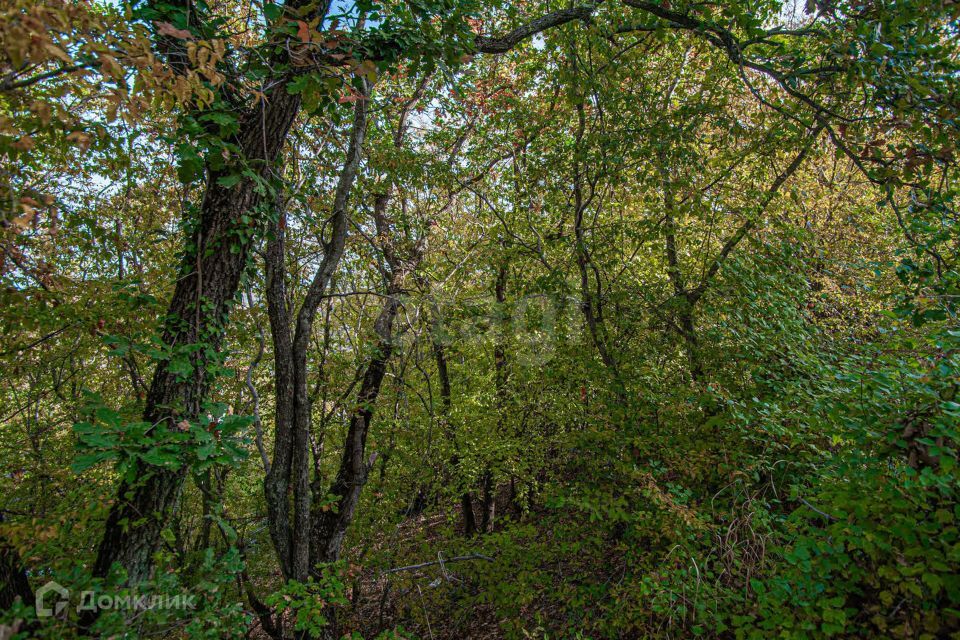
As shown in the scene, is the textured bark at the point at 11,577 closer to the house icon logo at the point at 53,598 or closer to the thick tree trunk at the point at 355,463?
the house icon logo at the point at 53,598

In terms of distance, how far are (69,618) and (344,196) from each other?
2.93 metres

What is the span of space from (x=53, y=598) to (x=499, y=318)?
4.21 m

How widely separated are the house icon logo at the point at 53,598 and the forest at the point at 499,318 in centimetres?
1

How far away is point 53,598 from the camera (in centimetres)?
204

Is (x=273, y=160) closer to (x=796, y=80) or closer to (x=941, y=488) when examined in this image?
(x=796, y=80)

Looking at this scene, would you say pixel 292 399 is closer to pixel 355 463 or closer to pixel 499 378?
pixel 355 463

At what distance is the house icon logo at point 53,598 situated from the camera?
2.00 metres

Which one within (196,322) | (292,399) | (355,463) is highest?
(196,322)

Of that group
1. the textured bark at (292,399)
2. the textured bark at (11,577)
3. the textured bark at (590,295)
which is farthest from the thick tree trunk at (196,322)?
the textured bark at (590,295)

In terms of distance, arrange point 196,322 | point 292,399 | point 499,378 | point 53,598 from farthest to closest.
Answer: point 499,378 < point 292,399 < point 196,322 < point 53,598

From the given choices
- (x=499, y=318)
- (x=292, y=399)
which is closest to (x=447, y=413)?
(x=499, y=318)

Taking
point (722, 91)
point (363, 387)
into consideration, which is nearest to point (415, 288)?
point (363, 387)

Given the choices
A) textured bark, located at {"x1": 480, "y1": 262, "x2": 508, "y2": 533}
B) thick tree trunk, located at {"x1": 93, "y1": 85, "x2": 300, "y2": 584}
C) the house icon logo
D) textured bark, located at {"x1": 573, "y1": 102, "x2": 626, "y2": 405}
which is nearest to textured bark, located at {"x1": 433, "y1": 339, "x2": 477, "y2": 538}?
textured bark, located at {"x1": 480, "y1": 262, "x2": 508, "y2": 533}

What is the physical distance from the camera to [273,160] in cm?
284
